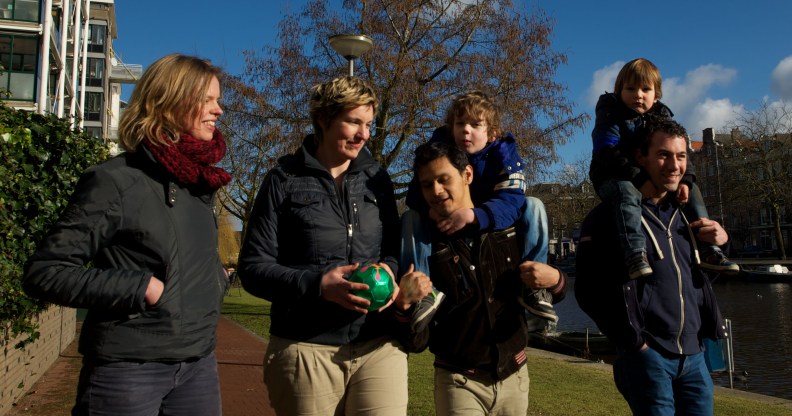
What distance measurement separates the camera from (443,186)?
2871mm

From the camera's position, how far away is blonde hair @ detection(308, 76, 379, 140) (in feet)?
9.06

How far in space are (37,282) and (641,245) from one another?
2.60m

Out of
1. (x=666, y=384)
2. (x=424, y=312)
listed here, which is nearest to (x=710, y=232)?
(x=666, y=384)

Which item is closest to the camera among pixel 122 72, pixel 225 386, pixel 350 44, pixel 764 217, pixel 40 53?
pixel 225 386

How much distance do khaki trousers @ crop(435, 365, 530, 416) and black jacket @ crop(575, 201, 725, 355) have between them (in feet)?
1.96

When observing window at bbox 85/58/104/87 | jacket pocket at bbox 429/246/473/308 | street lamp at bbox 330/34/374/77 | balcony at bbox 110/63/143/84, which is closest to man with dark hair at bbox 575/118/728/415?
jacket pocket at bbox 429/246/473/308

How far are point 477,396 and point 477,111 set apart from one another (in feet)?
4.51

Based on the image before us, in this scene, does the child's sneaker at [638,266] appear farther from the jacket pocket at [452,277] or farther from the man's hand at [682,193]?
the jacket pocket at [452,277]

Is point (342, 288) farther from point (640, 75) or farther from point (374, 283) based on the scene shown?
point (640, 75)

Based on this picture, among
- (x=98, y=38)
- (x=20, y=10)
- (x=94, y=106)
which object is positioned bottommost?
(x=20, y=10)

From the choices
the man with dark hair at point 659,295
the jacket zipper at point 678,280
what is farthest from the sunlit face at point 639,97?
the jacket zipper at point 678,280

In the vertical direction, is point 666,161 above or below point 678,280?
above

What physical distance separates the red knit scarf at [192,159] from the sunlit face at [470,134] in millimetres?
1186

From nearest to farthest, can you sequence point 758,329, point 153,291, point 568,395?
1. point 153,291
2. point 568,395
3. point 758,329
